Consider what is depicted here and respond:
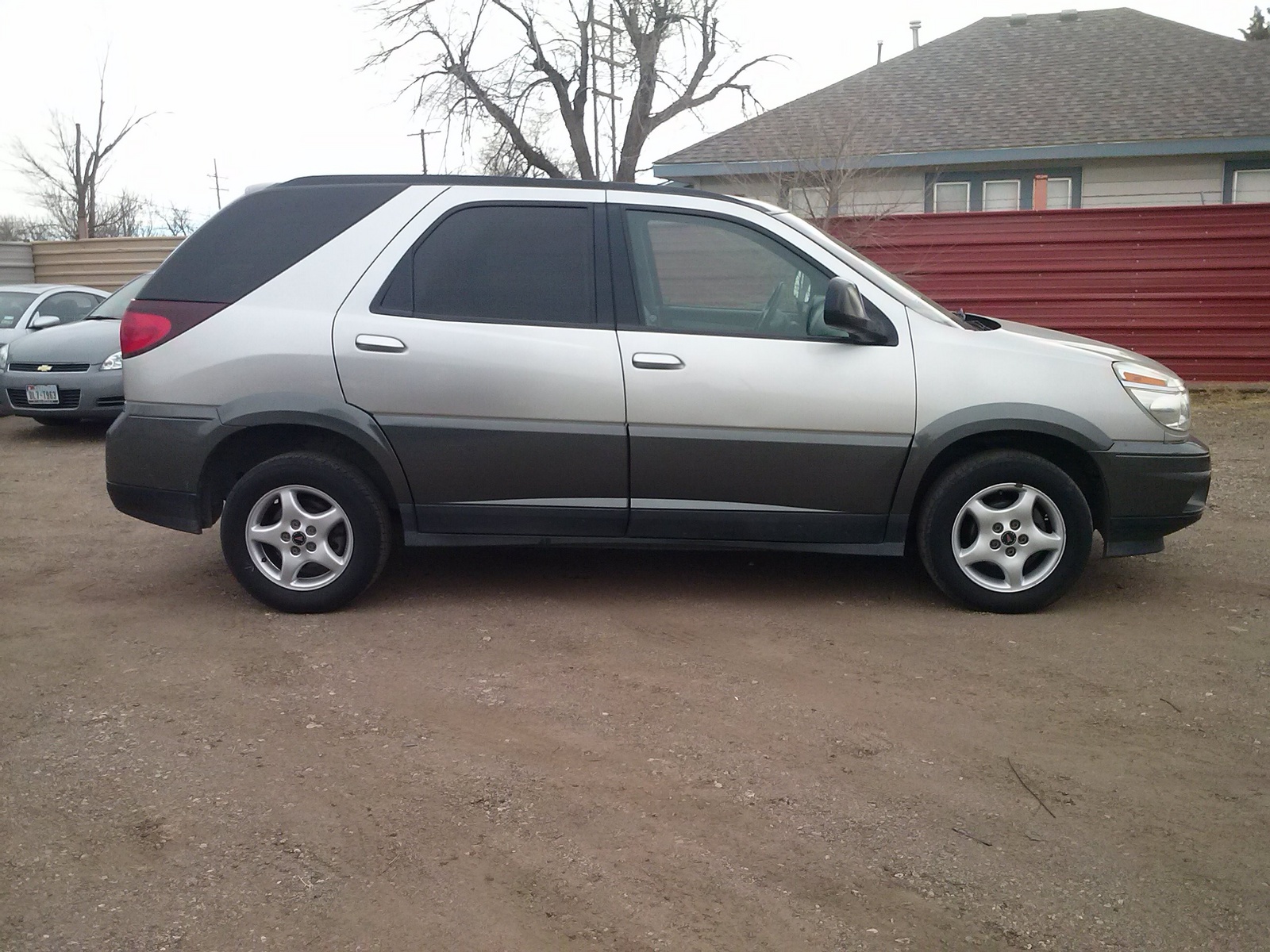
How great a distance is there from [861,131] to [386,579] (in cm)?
1485

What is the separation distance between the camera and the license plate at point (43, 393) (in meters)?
10.6

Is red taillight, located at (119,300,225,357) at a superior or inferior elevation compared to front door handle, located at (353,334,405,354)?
superior

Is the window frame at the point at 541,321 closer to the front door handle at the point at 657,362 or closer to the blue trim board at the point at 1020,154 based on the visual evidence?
the front door handle at the point at 657,362

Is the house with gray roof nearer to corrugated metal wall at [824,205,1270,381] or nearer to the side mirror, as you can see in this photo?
corrugated metal wall at [824,205,1270,381]

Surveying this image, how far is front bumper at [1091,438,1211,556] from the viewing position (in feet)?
16.5

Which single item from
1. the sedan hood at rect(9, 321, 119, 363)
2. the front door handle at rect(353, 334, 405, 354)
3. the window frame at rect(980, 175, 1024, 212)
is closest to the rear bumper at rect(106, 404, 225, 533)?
the front door handle at rect(353, 334, 405, 354)

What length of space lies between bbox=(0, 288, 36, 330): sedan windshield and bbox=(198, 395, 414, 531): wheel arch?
31.7 ft

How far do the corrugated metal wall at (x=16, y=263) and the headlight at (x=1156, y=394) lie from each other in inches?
875

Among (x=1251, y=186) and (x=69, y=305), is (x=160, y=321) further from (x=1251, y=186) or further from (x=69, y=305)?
(x=1251, y=186)

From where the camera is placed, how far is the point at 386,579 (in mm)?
5824

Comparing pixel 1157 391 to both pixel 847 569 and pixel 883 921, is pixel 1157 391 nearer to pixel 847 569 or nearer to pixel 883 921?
pixel 847 569

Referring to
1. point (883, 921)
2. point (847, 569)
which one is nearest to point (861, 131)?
point (847, 569)

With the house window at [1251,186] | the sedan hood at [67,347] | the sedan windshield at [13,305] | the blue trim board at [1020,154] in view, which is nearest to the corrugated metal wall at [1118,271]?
the blue trim board at [1020,154]

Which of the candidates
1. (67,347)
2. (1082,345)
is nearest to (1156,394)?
(1082,345)
